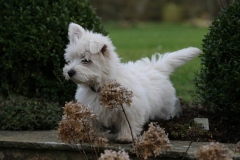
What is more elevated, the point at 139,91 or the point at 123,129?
the point at 139,91

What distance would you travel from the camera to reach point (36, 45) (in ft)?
20.1

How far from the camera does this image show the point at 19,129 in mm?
5590

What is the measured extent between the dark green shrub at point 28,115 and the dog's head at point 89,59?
3.55 ft

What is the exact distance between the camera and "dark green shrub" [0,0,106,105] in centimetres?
614

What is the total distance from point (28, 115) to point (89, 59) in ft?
4.43

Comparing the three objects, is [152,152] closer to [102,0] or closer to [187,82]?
[187,82]

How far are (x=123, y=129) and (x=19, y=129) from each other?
1.39 meters

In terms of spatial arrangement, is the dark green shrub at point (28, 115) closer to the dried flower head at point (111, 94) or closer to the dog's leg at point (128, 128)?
the dog's leg at point (128, 128)

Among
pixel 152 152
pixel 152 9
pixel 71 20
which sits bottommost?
pixel 152 152

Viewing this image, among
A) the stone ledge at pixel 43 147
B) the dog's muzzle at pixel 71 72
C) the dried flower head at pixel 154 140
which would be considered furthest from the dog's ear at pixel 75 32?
the dried flower head at pixel 154 140

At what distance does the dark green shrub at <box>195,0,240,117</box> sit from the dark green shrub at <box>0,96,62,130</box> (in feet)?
5.78

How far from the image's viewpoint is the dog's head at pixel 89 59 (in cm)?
460

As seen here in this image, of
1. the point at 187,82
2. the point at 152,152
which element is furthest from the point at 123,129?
the point at 187,82

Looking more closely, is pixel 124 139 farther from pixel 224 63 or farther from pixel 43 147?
pixel 224 63
